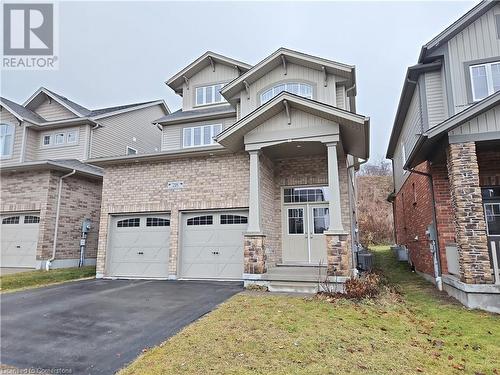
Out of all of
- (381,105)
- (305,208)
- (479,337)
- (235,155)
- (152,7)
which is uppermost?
(381,105)

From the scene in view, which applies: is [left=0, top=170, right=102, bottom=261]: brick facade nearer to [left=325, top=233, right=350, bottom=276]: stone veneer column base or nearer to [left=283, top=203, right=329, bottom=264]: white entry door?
[left=283, top=203, right=329, bottom=264]: white entry door

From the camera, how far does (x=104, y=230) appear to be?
38.4ft

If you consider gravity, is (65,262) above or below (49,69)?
below

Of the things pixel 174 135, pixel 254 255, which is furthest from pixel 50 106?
pixel 254 255

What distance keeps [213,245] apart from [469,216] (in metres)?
7.23

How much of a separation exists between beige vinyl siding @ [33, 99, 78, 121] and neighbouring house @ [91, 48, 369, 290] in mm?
6448

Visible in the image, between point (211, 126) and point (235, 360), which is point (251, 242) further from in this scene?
point (211, 126)

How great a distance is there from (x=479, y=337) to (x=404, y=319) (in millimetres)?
1187

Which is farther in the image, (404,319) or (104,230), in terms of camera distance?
(104,230)

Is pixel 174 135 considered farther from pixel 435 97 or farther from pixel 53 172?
pixel 435 97

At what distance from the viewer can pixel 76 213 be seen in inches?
538

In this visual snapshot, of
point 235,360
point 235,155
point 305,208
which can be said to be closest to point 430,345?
point 235,360

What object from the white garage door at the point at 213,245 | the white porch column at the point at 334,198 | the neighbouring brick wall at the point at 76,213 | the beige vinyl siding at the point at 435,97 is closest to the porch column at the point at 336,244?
the white porch column at the point at 334,198

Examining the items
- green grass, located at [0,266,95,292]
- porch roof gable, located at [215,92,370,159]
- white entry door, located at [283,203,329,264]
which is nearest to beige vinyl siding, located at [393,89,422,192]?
porch roof gable, located at [215,92,370,159]
